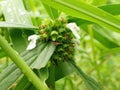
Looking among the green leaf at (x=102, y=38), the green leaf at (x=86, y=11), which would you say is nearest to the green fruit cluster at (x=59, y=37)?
the green leaf at (x=86, y=11)

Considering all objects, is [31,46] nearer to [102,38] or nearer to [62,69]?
[62,69]

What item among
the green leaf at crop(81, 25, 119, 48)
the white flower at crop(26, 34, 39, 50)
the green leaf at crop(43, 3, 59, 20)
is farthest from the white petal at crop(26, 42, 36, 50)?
the green leaf at crop(81, 25, 119, 48)

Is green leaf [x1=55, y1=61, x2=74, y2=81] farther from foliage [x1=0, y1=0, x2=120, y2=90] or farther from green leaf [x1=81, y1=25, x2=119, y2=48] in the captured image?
green leaf [x1=81, y1=25, x2=119, y2=48]

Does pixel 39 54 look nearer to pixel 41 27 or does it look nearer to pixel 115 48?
pixel 41 27

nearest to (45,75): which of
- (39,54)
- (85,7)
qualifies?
(39,54)

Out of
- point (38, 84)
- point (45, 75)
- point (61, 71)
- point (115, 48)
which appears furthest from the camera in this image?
point (115, 48)

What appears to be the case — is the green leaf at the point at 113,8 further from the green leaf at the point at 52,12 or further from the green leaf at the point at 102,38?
the green leaf at the point at 102,38
